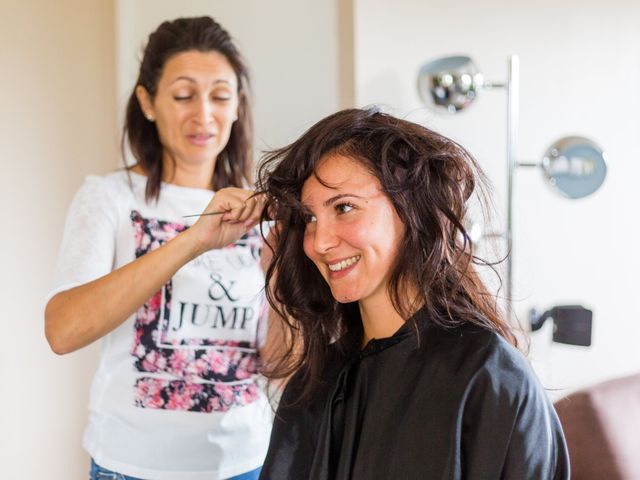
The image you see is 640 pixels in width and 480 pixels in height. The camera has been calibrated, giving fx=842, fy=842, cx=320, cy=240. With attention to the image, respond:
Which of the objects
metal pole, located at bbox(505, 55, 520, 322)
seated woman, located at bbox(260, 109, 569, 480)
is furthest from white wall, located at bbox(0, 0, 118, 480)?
seated woman, located at bbox(260, 109, 569, 480)

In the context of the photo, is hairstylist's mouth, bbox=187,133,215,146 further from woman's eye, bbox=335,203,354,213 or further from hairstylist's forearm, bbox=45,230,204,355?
woman's eye, bbox=335,203,354,213

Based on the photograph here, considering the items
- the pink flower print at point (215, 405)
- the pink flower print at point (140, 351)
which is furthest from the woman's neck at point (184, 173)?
the pink flower print at point (215, 405)

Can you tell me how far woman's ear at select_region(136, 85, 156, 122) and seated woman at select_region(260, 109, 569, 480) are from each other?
460 mm

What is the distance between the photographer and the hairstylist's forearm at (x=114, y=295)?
1.59 m

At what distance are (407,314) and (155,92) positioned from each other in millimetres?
801

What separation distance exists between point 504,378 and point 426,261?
23 centimetres

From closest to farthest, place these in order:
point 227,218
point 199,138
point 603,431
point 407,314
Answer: point 407,314, point 227,218, point 199,138, point 603,431

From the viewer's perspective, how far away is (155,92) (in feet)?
6.04

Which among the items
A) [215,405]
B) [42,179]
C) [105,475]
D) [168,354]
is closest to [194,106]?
[168,354]

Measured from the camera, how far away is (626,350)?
2.97m

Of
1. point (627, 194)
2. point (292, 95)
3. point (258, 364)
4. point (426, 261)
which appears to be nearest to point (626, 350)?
point (627, 194)

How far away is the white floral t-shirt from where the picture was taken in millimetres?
1694

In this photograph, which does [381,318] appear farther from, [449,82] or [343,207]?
[449,82]

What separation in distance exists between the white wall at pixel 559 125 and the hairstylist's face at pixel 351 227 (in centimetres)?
131
